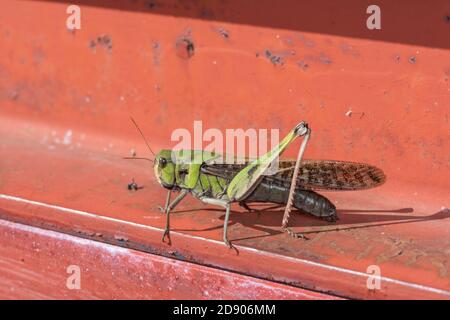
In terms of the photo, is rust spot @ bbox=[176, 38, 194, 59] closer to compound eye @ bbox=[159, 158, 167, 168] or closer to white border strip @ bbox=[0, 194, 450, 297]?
compound eye @ bbox=[159, 158, 167, 168]

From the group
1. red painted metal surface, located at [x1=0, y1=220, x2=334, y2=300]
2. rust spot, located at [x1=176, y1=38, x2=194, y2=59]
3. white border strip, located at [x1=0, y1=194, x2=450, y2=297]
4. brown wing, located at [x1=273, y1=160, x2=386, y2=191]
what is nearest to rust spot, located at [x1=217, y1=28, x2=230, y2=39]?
rust spot, located at [x1=176, y1=38, x2=194, y2=59]

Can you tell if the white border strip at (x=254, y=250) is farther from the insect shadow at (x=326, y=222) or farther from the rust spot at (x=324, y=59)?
the rust spot at (x=324, y=59)

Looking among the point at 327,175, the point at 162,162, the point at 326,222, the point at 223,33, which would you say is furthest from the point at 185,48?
the point at 326,222

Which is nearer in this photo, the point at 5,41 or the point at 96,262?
the point at 96,262

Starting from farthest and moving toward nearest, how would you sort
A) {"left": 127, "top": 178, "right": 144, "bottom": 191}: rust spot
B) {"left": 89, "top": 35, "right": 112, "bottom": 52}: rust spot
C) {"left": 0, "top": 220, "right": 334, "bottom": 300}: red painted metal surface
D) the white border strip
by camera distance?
{"left": 89, "top": 35, "right": 112, "bottom": 52}: rust spot < {"left": 127, "top": 178, "right": 144, "bottom": 191}: rust spot < {"left": 0, "top": 220, "right": 334, "bottom": 300}: red painted metal surface < the white border strip
